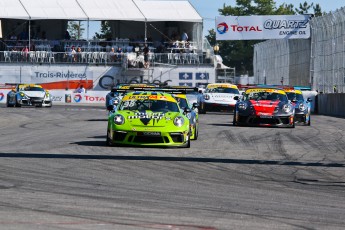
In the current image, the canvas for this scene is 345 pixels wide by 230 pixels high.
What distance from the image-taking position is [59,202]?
377 inches

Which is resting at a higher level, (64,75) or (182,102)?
(64,75)

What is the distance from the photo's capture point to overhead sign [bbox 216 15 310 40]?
54.1 meters

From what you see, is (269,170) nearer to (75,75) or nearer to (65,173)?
(65,173)

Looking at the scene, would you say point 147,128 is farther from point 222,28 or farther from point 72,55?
point 72,55

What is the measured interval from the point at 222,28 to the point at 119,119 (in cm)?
3698

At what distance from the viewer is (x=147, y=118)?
18.2m

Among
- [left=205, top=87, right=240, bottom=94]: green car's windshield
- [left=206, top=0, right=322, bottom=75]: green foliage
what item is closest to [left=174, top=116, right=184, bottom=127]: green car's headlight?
[left=205, top=87, right=240, bottom=94]: green car's windshield

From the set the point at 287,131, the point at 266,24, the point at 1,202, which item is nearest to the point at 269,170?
the point at 1,202

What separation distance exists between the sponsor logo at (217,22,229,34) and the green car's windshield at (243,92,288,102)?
26491 millimetres

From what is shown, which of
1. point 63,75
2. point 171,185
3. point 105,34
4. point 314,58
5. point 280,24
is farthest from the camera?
point 105,34

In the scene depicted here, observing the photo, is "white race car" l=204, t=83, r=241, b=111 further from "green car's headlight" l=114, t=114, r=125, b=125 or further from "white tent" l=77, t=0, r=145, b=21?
"white tent" l=77, t=0, r=145, b=21

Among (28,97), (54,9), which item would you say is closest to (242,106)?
(28,97)

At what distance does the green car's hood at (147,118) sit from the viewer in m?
18.1

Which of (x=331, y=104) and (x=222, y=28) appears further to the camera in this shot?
(x=222, y=28)
